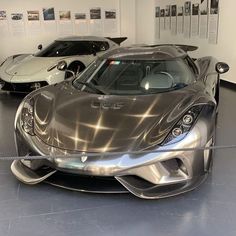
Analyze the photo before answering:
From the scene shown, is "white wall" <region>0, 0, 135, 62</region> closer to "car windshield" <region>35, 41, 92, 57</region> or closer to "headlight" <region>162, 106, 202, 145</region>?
"car windshield" <region>35, 41, 92, 57</region>

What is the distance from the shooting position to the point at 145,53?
3.36 meters

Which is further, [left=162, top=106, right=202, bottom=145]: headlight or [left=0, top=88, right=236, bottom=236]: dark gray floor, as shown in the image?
[left=162, top=106, right=202, bottom=145]: headlight

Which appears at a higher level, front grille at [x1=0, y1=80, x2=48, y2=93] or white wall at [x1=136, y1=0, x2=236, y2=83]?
white wall at [x1=136, y1=0, x2=236, y2=83]

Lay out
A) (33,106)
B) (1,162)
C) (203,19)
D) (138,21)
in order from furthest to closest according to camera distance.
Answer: (138,21)
(203,19)
(1,162)
(33,106)

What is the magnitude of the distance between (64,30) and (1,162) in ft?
23.9

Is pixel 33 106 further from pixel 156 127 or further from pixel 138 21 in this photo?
pixel 138 21

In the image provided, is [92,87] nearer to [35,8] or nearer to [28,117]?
[28,117]

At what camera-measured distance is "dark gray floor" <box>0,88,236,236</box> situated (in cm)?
205

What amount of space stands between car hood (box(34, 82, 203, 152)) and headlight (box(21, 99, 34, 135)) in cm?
4

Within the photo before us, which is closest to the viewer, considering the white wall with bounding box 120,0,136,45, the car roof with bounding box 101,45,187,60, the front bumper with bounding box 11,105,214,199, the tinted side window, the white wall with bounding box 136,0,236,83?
the front bumper with bounding box 11,105,214,199

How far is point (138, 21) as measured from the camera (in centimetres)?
1062

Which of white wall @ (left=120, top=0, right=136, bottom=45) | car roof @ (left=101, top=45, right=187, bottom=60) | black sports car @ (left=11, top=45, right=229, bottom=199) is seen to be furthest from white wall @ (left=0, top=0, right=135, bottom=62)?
black sports car @ (left=11, top=45, right=229, bottom=199)

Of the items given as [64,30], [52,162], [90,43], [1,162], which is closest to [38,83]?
[90,43]

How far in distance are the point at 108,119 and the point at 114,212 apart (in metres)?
0.65
